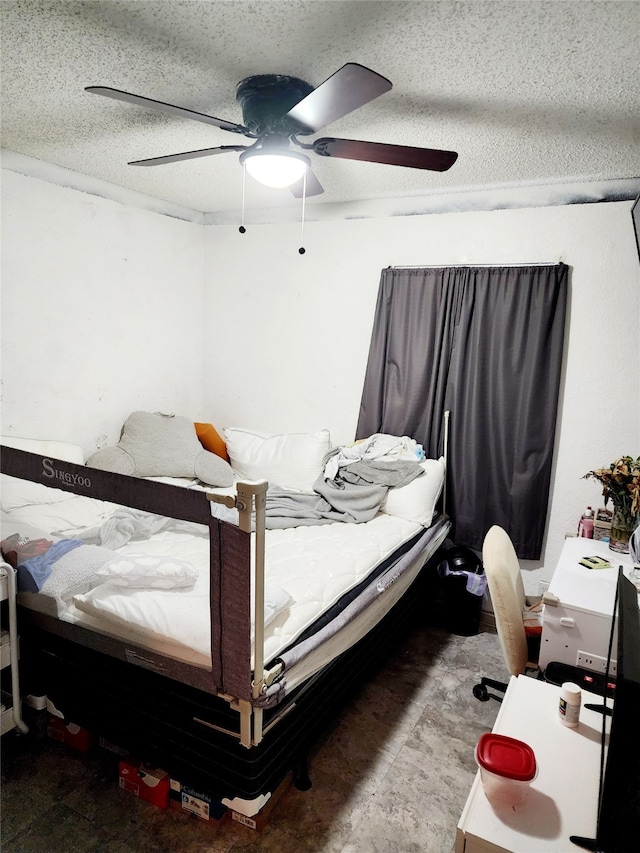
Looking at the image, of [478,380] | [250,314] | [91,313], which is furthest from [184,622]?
[250,314]

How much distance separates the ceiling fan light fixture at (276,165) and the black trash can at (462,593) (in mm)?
2308

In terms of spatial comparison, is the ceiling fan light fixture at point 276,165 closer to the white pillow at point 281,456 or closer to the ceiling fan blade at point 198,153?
the ceiling fan blade at point 198,153

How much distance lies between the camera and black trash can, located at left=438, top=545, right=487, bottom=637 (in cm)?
308

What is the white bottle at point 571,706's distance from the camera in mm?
1419

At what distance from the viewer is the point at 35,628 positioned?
1891 millimetres

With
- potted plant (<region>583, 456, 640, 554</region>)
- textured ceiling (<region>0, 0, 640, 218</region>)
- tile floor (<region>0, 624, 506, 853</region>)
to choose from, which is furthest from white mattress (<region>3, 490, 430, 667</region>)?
textured ceiling (<region>0, 0, 640, 218</region>)

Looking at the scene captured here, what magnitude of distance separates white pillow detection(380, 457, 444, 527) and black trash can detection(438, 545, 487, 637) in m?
0.37

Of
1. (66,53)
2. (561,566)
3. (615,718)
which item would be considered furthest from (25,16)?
(561,566)

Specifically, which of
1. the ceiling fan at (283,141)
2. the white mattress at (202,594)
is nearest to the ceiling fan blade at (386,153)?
the ceiling fan at (283,141)

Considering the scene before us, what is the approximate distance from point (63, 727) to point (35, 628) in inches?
19.0

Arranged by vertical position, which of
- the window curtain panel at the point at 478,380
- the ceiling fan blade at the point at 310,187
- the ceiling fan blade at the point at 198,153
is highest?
the ceiling fan blade at the point at 310,187

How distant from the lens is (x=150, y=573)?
5.47 feet

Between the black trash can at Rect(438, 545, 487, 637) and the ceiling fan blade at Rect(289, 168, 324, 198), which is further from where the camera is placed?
the black trash can at Rect(438, 545, 487, 637)

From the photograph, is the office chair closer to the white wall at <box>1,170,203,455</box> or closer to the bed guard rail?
the bed guard rail
